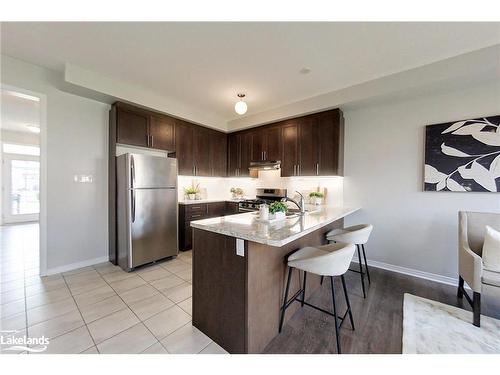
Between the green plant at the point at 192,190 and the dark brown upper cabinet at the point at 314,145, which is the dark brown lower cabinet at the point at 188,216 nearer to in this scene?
the green plant at the point at 192,190

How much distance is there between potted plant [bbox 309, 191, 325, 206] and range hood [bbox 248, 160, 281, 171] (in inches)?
34.6

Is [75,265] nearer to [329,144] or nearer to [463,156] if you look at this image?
[329,144]

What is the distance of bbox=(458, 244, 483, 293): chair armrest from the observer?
184 centimetres

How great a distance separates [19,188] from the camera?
6336mm

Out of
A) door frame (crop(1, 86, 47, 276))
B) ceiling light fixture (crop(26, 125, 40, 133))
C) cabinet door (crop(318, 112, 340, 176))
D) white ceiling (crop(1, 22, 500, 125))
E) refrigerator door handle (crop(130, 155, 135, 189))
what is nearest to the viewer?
white ceiling (crop(1, 22, 500, 125))

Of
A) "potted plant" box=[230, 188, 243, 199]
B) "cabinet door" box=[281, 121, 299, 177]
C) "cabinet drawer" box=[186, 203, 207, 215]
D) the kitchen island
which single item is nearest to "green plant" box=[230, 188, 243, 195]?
"potted plant" box=[230, 188, 243, 199]

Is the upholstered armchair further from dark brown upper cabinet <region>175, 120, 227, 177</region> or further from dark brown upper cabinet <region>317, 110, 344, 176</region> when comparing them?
dark brown upper cabinet <region>175, 120, 227, 177</region>

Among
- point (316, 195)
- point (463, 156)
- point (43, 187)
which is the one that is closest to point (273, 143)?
point (316, 195)

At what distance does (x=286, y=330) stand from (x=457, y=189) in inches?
109

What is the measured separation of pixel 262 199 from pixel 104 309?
309cm

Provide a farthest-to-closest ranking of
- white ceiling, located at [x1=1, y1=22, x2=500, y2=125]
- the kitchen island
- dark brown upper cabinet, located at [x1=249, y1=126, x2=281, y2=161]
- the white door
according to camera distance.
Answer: the white door, dark brown upper cabinet, located at [x1=249, y1=126, x2=281, y2=161], white ceiling, located at [x1=1, y1=22, x2=500, y2=125], the kitchen island

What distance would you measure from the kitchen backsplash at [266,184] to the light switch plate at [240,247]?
8.73ft

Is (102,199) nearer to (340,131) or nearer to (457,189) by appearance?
(340,131)
